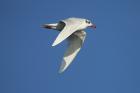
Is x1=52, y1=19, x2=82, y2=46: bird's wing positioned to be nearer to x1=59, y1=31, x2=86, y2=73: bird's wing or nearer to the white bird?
the white bird

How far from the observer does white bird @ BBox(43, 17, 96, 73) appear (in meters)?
16.1

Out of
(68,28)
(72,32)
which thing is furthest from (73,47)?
(72,32)

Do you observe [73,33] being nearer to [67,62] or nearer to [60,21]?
[60,21]

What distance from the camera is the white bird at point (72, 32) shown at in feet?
52.9

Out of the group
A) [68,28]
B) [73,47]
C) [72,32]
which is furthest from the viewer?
[73,47]

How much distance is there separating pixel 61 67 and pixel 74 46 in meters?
1.63

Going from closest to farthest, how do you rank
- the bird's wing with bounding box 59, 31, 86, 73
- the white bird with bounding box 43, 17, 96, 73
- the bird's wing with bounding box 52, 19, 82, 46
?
1. the bird's wing with bounding box 52, 19, 82, 46
2. the bird's wing with bounding box 59, 31, 86, 73
3. the white bird with bounding box 43, 17, 96, 73

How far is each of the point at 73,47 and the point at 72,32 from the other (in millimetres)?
1075

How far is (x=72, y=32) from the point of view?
634 inches

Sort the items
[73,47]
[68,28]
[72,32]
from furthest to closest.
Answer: [73,47], [68,28], [72,32]

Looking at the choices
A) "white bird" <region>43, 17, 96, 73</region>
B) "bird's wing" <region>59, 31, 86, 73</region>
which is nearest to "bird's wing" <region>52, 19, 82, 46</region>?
"white bird" <region>43, 17, 96, 73</region>

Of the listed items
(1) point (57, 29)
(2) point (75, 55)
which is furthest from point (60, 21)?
(2) point (75, 55)

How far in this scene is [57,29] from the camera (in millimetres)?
17156

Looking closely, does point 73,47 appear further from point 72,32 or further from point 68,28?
point 72,32
